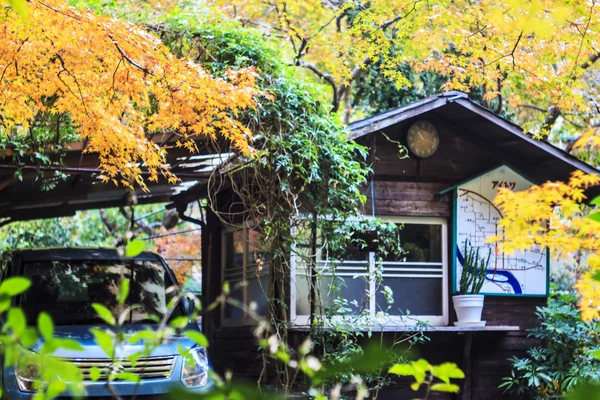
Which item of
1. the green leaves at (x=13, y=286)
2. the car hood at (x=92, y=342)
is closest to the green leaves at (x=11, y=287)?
the green leaves at (x=13, y=286)

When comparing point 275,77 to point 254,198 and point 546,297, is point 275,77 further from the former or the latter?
point 546,297

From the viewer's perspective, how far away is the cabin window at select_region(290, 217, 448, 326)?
9309 millimetres

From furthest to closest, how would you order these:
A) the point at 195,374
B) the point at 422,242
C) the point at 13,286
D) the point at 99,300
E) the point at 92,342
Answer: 1. the point at 422,242
2. the point at 99,300
3. the point at 195,374
4. the point at 92,342
5. the point at 13,286

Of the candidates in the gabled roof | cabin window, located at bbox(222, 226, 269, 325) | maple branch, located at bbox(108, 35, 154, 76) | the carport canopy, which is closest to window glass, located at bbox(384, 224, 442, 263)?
the gabled roof

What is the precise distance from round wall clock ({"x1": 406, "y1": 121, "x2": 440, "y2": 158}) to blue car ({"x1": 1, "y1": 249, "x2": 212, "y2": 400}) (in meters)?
3.99

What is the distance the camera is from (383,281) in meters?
10.3

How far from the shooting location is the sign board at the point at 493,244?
10.7 m

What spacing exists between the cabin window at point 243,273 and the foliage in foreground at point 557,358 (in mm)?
3478

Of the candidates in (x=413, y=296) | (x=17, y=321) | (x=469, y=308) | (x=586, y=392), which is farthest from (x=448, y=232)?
(x=586, y=392)

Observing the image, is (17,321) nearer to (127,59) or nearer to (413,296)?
(127,59)

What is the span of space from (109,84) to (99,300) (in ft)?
7.69

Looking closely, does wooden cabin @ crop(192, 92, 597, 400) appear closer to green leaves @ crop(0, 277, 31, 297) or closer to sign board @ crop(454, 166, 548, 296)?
sign board @ crop(454, 166, 548, 296)

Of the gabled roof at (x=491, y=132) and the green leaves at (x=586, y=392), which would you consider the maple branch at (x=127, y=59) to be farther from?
the green leaves at (x=586, y=392)

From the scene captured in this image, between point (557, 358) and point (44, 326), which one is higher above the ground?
point (44, 326)
